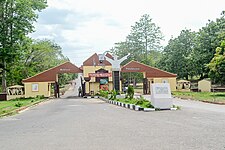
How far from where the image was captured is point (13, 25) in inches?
1779

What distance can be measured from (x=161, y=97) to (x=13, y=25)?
32998 millimetres

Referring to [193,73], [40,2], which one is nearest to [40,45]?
→ [40,2]

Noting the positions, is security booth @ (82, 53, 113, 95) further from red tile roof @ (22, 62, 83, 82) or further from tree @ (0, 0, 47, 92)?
tree @ (0, 0, 47, 92)

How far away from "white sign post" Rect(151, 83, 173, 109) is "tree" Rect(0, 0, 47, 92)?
29959 mm

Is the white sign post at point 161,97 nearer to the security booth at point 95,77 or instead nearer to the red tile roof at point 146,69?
the security booth at point 95,77

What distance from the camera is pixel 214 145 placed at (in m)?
6.66

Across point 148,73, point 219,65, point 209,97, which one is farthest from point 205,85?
point 209,97

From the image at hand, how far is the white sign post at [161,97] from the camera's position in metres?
16.9

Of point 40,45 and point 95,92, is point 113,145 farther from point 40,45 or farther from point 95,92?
point 40,45

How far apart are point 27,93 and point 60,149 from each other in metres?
43.8

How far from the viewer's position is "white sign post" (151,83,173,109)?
16891mm

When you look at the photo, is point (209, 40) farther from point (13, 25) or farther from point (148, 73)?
point (13, 25)

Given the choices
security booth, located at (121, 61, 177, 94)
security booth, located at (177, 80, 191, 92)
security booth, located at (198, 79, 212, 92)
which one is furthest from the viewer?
security booth, located at (177, 80, 191, 92)

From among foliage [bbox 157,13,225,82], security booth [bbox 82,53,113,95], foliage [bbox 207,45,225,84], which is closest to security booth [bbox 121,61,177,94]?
security booth [bbox 82,53,113,95]
